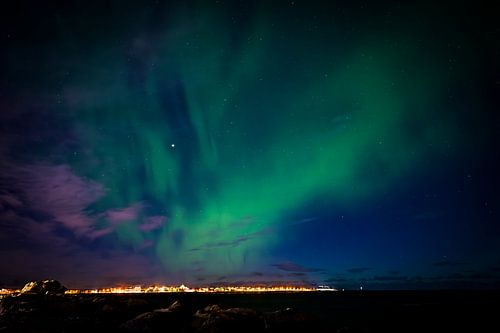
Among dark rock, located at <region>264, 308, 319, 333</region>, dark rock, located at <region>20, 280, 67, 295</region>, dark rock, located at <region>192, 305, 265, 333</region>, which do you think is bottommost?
dark rock, located at <region>264, 308, 319, 333</region>

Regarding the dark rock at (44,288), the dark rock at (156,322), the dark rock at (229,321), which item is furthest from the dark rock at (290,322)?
the dark rock at (44,288)

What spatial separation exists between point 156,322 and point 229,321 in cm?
970

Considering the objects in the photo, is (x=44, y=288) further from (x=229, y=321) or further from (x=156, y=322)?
(x=229, y=321)

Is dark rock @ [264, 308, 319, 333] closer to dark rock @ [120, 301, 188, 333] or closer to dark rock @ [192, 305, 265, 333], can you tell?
dark rock @ [192, 305, 265, 333]

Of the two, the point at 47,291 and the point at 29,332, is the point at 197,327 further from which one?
the point at 47,291

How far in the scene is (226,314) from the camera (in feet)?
102

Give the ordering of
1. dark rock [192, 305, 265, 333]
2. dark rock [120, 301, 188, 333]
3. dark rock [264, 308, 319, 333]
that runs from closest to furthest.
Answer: dark rock [192, 305, 265, 333]
dark rock [264, 308, 319, 333]
dark rock [120, 301, 188, 333]

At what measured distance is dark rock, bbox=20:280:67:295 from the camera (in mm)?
161700

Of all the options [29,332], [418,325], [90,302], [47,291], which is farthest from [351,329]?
[47,291]

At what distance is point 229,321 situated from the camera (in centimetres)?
2980

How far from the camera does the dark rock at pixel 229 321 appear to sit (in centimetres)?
2944

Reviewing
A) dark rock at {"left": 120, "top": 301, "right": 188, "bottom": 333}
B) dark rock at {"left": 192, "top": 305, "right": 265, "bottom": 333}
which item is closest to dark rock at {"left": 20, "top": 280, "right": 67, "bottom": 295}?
dark rock at {"left": 120, "top": 301, "right": 188, "bottom": 333}

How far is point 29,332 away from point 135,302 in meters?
24.1

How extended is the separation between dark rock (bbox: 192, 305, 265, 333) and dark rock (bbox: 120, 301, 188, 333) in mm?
4079
